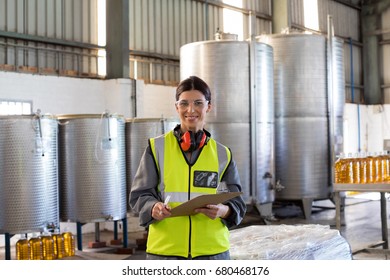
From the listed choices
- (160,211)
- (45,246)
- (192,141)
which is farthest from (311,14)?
(160,211)

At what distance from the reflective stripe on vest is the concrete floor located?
313 cm

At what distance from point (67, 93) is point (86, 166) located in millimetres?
2408

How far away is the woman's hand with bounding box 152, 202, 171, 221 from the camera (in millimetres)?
1863

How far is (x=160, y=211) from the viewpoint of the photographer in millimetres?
1872

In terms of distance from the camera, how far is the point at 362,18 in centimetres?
1605

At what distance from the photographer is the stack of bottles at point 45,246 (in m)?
4.98

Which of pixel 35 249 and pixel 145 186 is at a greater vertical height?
pixel 145 186

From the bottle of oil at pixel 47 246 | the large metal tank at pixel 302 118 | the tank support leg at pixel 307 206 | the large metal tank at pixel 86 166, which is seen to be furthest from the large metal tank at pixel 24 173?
the tank support leg at pixel 307 206

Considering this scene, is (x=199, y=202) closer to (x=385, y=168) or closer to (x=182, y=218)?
(x=182, y=218)

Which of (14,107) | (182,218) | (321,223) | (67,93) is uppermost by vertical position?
(67,93)

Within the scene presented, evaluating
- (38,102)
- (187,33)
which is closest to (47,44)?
(38,102)

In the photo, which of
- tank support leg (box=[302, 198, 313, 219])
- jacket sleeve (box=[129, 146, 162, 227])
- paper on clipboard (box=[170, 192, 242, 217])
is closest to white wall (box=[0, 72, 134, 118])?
tank support leg (box=[302, 198, 313, 219])

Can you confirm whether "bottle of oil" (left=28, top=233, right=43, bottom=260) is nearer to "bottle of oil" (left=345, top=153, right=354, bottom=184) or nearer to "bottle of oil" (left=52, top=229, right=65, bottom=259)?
"bottle of oil" (left=52, top=229, right=65, bottom=259)
